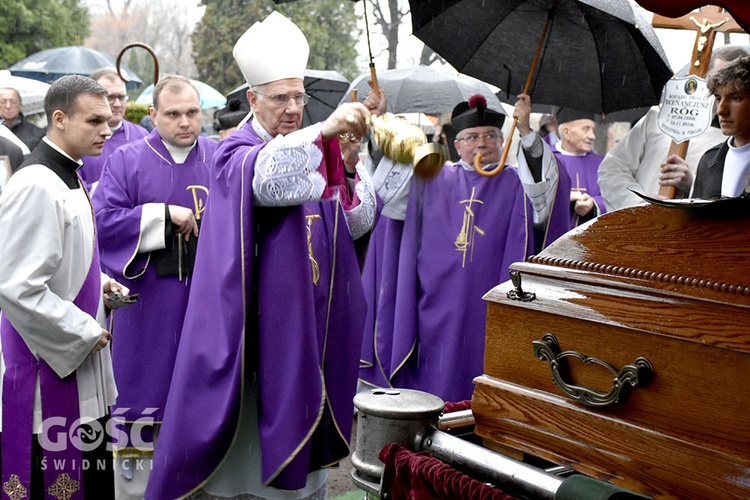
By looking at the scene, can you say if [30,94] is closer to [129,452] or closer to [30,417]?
[129,452]

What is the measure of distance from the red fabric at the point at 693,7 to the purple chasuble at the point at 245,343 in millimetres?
1590

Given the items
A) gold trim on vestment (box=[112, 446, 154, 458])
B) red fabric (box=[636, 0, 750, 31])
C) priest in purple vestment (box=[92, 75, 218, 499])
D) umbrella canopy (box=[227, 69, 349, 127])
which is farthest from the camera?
umbrella canopy (box=[227, 69, 349, 127])

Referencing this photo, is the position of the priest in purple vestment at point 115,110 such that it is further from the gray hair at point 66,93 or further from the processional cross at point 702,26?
the processional cross at point 702,26

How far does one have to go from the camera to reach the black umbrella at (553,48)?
163 inches

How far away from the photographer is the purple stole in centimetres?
360

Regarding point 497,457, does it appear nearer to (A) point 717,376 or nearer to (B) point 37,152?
(A) point 717,376

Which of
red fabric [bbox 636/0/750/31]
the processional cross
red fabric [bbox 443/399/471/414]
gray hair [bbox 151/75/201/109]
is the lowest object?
red fabric [bbox 443/399/471/414]

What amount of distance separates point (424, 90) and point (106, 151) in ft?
10.4

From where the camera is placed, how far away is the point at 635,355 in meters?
1.39

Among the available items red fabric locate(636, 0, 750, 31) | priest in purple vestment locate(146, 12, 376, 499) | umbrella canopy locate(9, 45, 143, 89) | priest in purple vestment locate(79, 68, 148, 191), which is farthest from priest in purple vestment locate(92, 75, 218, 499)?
umbrella canopy locate(9, 45, 143, 89)

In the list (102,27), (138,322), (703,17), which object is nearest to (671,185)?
(703,17)

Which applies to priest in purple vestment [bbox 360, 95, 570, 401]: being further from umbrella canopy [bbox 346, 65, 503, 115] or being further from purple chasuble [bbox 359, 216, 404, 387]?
umbrella canopy [bbox 346, 65, 503, 115]

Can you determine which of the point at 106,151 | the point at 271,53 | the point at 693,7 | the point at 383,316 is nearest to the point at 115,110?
the point at 106,151

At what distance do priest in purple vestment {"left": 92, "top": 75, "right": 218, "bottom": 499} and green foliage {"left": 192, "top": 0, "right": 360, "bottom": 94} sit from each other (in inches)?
665
